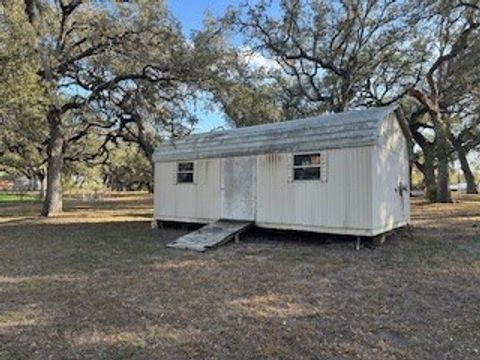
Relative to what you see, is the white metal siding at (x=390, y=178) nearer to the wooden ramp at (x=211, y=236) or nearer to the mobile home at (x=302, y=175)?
the mobile home at (x=302, y=175)

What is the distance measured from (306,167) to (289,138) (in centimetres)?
87

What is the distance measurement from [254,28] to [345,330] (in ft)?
61.4

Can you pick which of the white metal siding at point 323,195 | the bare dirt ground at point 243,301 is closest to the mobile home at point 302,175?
the white metal siding at point 323,195

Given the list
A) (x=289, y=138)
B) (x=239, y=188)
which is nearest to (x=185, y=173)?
(x=239, y=188)

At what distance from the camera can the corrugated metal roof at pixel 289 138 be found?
9613mm

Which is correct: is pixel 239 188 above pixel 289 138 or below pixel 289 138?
below

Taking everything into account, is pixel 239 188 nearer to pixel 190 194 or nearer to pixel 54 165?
pixel 190 194

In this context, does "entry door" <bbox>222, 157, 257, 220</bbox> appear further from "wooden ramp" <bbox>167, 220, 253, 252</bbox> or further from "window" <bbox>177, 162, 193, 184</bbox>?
"window" <bbox>177, 162, 193, 184</bbox>

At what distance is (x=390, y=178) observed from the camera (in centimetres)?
1056

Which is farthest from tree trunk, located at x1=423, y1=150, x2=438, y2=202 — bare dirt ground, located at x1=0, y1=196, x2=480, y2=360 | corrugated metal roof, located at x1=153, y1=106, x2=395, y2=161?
corrugated metal roof, located at x1=153, y1=106, x2=395, y2=161

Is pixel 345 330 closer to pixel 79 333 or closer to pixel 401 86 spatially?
pixel 79 333

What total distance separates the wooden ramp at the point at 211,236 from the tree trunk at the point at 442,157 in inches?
526

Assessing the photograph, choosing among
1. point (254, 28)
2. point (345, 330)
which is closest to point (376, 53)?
point (254, 28)

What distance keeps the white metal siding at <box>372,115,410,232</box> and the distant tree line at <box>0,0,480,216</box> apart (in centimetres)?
227
